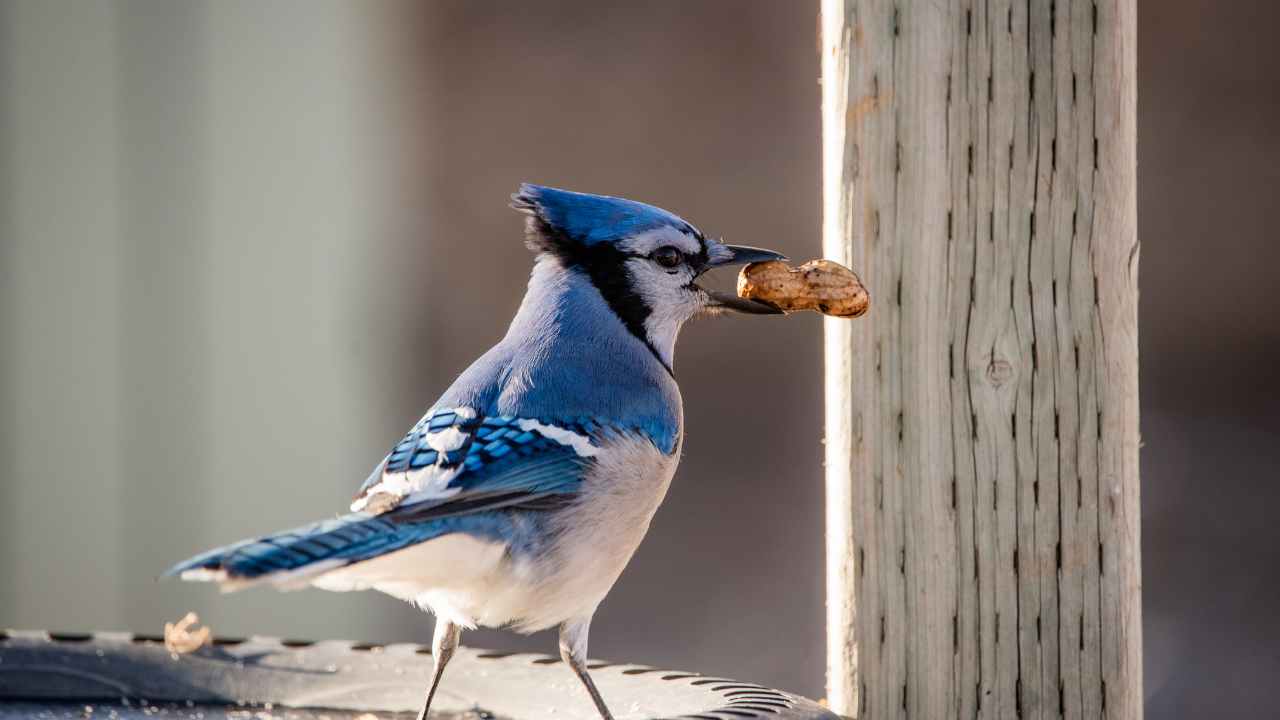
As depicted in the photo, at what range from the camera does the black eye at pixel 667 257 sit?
2311 mm

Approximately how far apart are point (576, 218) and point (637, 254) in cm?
11

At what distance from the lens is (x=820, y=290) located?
1.87 meters

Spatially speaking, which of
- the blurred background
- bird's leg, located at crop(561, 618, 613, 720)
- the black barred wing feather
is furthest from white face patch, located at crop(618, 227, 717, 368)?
the blurred background

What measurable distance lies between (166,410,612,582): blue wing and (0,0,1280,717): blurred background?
236cm

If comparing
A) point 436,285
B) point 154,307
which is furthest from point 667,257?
point 154,307

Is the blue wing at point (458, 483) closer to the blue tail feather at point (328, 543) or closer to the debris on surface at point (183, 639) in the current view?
the blue tail feather at point (328, 543)

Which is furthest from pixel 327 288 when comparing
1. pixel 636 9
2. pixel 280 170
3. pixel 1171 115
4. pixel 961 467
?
pixel 961 467

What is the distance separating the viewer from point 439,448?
193 centimetres

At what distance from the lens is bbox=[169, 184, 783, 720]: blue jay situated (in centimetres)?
182

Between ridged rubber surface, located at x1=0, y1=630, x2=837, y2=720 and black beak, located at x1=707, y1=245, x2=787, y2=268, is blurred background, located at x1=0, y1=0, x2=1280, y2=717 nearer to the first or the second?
black beak, located at x1=707, y1=245, x2=787, y2=268

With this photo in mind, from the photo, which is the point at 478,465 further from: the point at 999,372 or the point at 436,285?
the point at 436,285

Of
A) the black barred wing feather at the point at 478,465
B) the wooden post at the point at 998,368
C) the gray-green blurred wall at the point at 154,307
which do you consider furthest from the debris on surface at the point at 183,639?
the gray-green blurred wall at the point at 154,307

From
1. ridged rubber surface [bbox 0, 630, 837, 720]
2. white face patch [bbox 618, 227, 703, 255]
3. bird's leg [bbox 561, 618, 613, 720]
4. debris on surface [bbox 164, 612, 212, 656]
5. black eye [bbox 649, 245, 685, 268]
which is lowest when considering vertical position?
ridged rubber surface [bbox 0, 630, 837, 720]

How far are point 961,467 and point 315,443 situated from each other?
3.20 meters
